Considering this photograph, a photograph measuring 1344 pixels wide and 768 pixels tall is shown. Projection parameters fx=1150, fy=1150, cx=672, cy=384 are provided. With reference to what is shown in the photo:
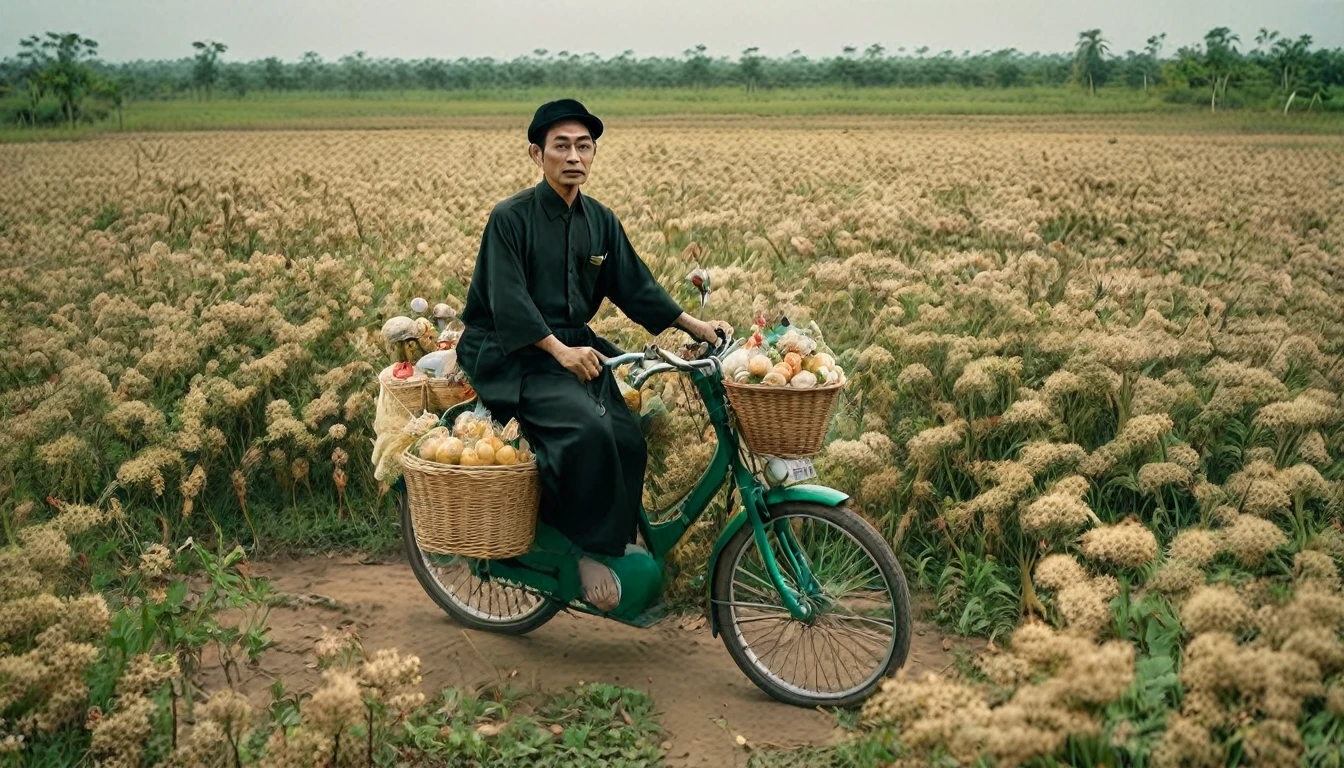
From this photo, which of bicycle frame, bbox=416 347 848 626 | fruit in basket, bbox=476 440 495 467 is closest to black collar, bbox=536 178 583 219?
bicycle frame, bbox=416 347 848 626

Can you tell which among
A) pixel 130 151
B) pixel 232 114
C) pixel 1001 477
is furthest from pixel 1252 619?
pixel 232 114

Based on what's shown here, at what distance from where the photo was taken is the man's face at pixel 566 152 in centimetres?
473

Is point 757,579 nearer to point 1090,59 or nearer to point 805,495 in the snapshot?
point 805,495

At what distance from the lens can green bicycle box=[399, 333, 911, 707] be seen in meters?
4.63

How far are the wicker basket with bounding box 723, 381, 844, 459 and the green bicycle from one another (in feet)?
0.34

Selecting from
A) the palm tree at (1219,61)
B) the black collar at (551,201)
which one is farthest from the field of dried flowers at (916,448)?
the palm tree at (1219,61)

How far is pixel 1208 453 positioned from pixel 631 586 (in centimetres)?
321

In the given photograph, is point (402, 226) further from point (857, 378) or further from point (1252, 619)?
point (1252, 619)

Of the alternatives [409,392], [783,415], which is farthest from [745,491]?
[409,392]

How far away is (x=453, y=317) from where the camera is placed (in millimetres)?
5582

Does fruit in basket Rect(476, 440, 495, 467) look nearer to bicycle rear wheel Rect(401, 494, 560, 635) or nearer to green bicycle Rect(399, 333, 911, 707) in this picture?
green bicycle Rect(399, 333, 911, 707)

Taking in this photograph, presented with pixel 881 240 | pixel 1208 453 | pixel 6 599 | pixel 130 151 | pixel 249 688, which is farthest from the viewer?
pixel 130 151

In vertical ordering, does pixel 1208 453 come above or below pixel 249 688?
above

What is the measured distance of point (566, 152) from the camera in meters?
4.75
